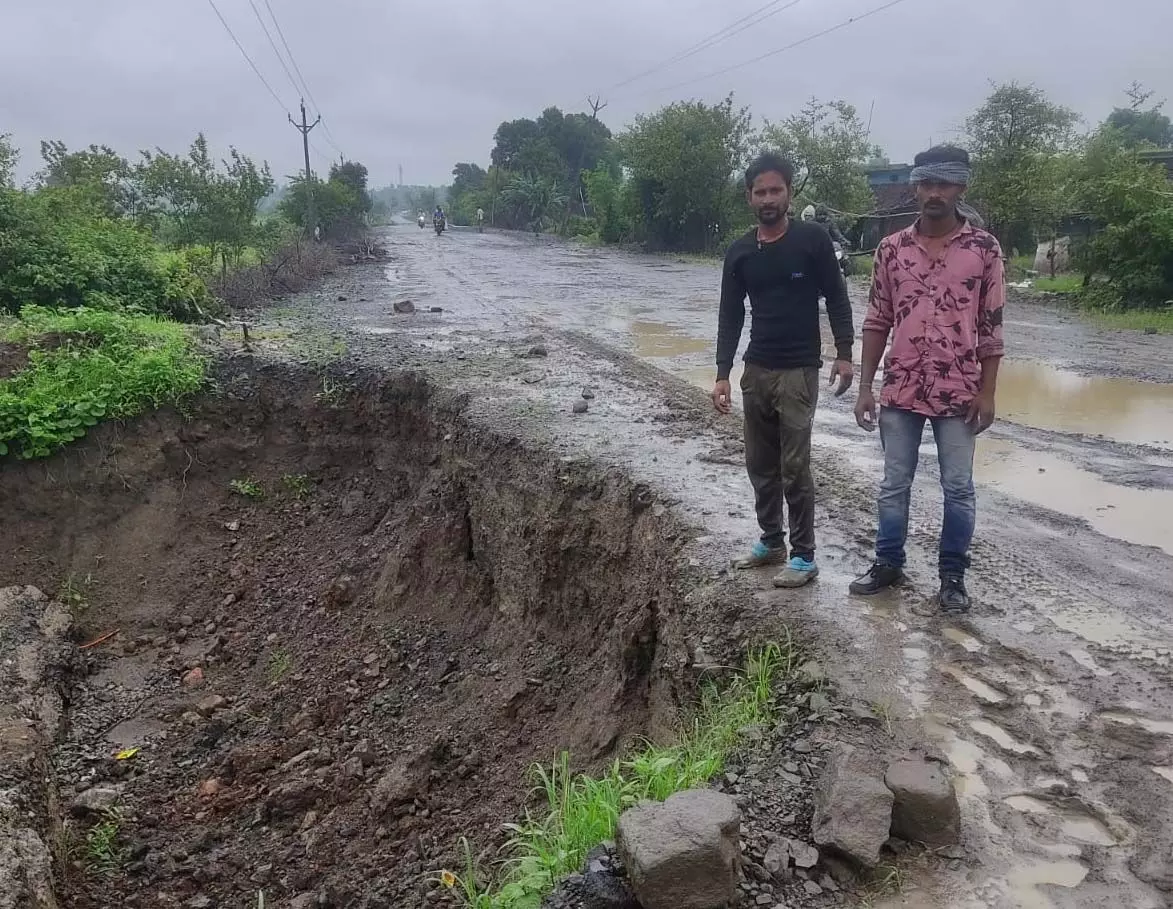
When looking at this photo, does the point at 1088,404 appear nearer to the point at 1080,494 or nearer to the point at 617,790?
the point at 1080,494

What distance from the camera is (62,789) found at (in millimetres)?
5762

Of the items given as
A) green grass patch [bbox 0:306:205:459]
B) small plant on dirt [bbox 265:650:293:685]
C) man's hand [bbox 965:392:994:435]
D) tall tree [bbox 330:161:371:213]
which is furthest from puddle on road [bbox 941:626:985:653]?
tall tree [bbox 330:161:371:213]

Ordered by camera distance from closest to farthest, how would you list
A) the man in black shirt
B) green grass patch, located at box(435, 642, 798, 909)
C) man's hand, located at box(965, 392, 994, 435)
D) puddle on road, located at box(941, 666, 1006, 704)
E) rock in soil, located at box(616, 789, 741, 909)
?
rock in soil, located at box(616, 789, 741, 909) → green grass patch, located at box(435, 642, 798, 909) → puddle on road, located at box(941, 666, 1006, 704) → man's hand, located at box(965, 392, 994, 435) → the man in black shirt

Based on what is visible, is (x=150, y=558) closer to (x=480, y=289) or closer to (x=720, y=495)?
(x=720, y=495)

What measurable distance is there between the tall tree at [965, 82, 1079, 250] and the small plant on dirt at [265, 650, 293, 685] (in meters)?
19.3

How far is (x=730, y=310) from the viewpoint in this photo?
415 centimetres

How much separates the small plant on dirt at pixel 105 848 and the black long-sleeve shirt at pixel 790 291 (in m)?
4.57

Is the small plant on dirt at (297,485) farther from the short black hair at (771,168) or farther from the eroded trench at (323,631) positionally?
the short black hair at (771,168)

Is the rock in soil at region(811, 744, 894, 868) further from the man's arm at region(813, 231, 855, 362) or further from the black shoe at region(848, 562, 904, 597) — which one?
the man's arm at region(813, 231, 855, 362)

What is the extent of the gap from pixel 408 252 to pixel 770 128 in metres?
14.3

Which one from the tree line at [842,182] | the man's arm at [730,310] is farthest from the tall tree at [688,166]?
the man's arm at [730,310]

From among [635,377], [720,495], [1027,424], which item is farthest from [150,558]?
[1027,424]

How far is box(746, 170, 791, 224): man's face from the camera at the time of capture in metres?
3.70

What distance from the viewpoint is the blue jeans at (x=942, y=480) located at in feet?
12.4
